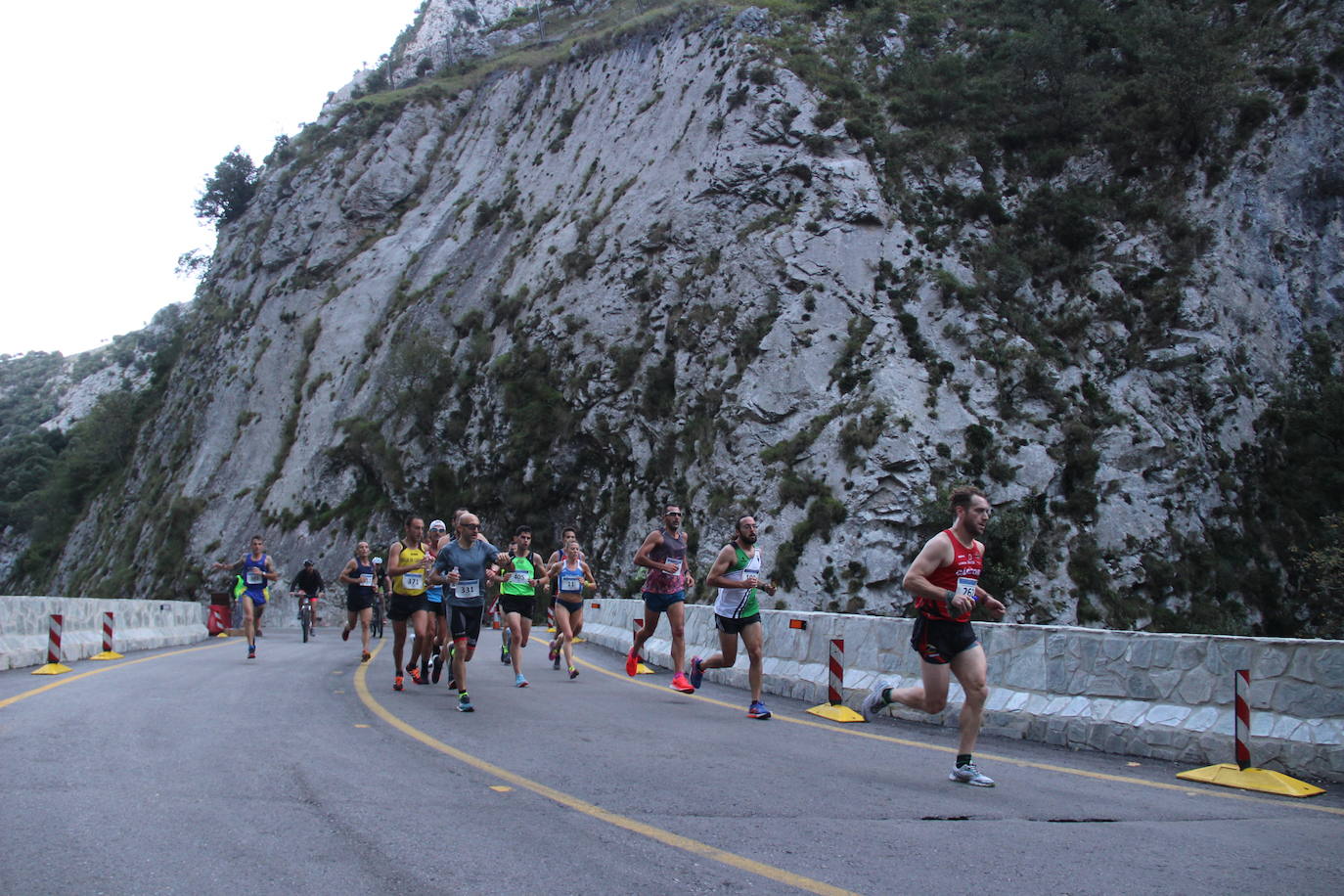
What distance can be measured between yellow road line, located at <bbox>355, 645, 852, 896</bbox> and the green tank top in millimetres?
4409

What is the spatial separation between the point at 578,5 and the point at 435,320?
4075 cm

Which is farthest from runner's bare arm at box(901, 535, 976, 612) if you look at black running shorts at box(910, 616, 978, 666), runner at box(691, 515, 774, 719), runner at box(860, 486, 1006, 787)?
runner at box(691, 515, 774, 719)

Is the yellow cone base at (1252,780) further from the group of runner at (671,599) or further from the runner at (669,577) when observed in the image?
the runner at (669,577)

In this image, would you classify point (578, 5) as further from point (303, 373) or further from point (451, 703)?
point (451, 703)

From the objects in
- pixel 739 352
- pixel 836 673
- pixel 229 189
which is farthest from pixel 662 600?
pixel 229 189

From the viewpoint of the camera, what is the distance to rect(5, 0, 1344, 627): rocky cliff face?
1037 inches

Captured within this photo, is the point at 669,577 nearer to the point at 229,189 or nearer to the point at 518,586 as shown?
the point at 518,586

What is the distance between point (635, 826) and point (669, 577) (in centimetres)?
665

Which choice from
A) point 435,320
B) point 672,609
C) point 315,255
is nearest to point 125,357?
point 315,255

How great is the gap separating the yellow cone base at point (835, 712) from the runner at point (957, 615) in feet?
10.2

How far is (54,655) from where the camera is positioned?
13734 millimetres

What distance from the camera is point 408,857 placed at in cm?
422

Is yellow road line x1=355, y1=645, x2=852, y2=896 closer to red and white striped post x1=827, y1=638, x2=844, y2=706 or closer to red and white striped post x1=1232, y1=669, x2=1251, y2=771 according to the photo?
red and white striped post x1=1232, y1=669, x2=1251, y2=771

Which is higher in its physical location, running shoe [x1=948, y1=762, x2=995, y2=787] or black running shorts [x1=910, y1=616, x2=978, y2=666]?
black running shorts [x1=910, y1=616, x2=978, y2=666]
